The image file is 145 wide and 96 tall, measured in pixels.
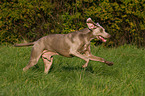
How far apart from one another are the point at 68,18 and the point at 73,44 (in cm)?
458

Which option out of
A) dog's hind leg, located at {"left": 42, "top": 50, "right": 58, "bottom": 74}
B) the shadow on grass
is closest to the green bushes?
the shadow on grass

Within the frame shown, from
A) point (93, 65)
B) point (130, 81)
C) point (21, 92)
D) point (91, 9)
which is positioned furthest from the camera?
point (91, 9)

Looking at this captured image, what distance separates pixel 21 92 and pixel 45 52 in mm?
1462

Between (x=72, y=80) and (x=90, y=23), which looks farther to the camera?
(x=72, y=80)

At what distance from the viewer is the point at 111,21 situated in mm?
9625

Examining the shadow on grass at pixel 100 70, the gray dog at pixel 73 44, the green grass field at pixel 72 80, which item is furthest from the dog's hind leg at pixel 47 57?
the shadow on grass at pixel 100 70

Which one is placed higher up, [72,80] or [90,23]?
[90,23]

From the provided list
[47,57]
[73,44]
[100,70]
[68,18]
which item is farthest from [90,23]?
[68,18]

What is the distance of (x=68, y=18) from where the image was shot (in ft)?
31.3

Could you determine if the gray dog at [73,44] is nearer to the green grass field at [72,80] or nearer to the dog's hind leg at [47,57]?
the dog's hind leg at [47,57]

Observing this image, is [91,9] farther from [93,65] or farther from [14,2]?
[93,65]

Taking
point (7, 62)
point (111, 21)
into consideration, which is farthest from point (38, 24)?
point (7, 62)

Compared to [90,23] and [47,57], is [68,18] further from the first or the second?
[90,23]

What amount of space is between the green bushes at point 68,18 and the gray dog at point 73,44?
13.1ft
